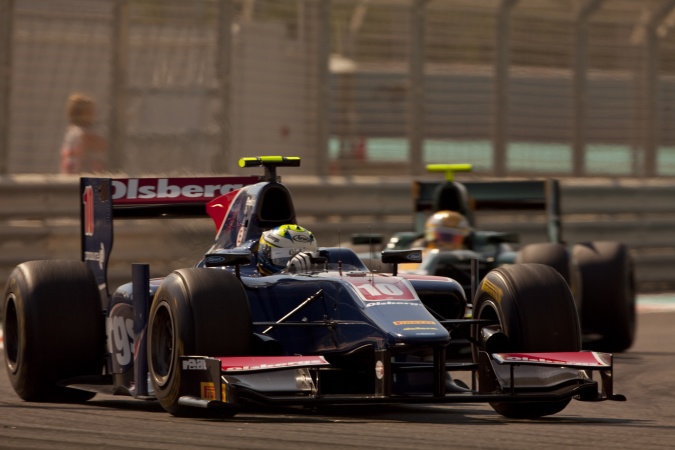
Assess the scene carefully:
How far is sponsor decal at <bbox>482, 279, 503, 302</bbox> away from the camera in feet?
28.1

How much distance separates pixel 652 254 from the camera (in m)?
18.8

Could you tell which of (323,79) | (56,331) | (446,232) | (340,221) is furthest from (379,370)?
(340,221)

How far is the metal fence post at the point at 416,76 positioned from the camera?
17.0 m

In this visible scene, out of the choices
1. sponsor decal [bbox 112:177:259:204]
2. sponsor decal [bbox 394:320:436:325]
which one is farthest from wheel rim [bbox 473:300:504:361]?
sponsor decal [bbox 112:177:259:204]

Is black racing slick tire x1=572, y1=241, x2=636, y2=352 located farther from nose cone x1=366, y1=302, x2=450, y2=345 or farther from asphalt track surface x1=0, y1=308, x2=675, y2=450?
nose cone x1=366, y1=302, x2=450, y2=345

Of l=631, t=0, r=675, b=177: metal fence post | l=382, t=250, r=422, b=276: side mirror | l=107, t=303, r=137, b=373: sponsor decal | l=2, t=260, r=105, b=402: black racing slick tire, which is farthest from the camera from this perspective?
l=631, t=0, r=675, b=177: metal fence post

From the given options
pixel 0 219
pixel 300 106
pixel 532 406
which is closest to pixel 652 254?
pixel 300 106

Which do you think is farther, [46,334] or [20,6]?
[20,6]

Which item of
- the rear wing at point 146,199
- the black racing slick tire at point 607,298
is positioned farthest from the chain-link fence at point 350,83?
the rear wing at point 146,199

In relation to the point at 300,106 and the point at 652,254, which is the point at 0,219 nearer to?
the point at 300,106

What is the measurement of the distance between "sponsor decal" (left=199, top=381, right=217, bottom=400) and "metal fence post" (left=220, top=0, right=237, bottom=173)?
7.64m

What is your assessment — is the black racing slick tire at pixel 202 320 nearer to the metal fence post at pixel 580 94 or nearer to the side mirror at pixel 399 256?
the side mirror at pixel 399 256

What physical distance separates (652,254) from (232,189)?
31.3ft

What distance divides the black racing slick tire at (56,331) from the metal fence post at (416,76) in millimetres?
8085
